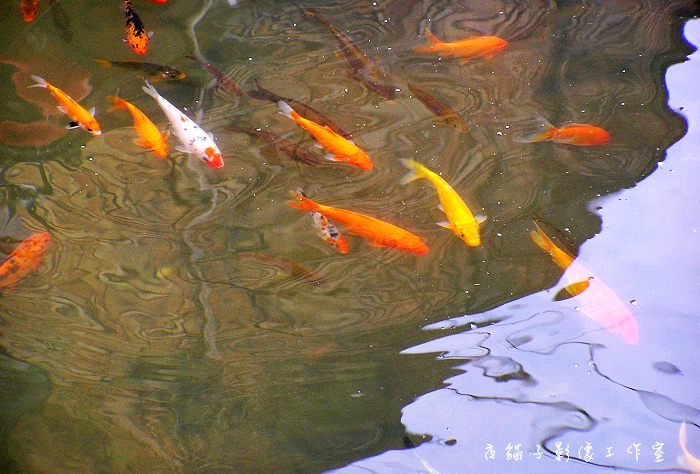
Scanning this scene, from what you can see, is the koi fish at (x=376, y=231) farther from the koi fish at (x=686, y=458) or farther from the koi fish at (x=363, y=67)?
the koi fish at (x=686, y=458)

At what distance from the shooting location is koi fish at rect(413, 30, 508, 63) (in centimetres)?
319

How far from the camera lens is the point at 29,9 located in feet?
10.6

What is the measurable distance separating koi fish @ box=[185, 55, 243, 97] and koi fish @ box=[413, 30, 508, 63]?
47.0 inches

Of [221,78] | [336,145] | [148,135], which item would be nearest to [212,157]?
[148,135]

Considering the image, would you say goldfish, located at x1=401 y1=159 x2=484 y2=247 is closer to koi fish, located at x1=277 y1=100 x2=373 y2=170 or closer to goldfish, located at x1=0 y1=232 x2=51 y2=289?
koi fish, located at x1=277 y1=100 x2=373 y2=170

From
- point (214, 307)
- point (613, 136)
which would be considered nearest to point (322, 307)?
point (214, 307)

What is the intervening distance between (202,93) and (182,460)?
2.10 metres

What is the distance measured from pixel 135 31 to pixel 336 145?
1.46 meters

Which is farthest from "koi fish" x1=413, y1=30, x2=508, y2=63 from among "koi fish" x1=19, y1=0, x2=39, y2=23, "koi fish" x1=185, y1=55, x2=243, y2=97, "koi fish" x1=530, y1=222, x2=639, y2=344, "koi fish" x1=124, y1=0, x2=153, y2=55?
"koi fish" x1=19, y1=0, x2=39, y2=23

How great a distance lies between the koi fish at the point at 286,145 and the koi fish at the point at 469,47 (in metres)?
1.07

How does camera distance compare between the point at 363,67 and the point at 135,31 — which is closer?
the point at 135,31

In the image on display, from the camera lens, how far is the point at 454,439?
232 centimetres

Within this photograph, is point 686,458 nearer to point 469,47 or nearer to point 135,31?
point 469,47

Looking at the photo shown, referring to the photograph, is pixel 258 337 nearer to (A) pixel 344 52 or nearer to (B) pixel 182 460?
(B) pixel 182 460
